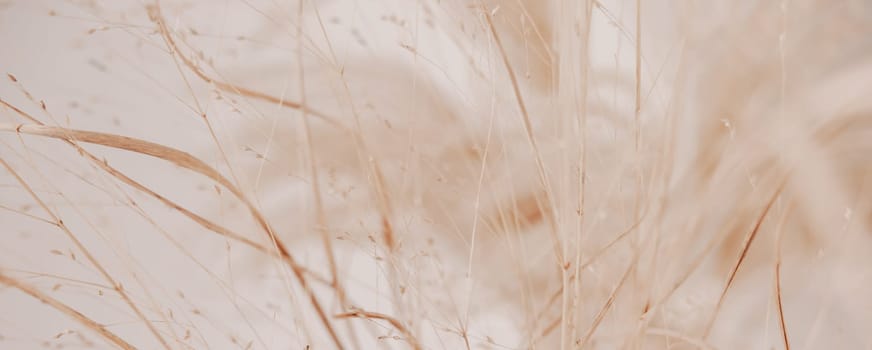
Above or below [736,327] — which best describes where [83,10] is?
above

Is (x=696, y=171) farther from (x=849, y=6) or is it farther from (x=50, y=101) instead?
(x=50, y=101)

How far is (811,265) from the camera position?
0.36 meters

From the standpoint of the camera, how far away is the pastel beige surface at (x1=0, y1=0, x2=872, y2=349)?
0.30 m

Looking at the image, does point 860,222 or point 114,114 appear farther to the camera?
point 114,114

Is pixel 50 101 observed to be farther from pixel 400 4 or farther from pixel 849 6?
pixel 849 6

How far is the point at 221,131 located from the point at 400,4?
0.46ft

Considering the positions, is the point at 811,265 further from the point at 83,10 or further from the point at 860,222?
the point at 83,10

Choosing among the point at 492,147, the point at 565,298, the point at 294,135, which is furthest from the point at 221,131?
the point at 565,298

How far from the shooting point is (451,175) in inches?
17.0

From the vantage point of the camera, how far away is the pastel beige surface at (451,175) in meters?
0.30

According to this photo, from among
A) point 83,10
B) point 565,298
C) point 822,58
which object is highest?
point 83,10

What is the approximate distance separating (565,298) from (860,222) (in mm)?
170

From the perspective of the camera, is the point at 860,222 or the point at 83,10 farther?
the point at 83,10

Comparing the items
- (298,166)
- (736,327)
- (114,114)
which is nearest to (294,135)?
(298,166)
